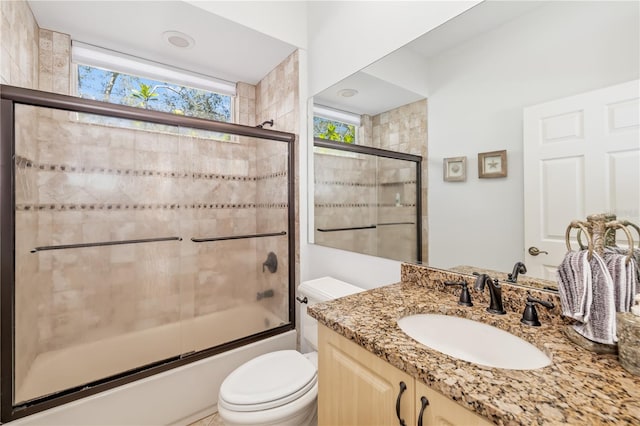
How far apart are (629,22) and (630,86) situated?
0.18 m

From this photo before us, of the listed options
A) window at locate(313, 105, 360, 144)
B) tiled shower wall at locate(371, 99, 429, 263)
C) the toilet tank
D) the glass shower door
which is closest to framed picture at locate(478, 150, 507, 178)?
tiled shower wall at locate(371, 99, 429, 263)

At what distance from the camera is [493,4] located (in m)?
1.04

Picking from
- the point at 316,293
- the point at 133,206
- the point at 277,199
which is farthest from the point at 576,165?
the point at 133,206

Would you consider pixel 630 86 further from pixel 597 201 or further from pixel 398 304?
pixel 398 304

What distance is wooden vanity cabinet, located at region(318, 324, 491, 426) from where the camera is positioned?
593 millimetres

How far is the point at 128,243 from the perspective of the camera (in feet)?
6.08

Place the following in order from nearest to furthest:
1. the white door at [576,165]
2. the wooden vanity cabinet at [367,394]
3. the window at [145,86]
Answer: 1. the wooden vanity cabinet at [367,394]
2. the white door at [576,165]
3. the window at [145,86]

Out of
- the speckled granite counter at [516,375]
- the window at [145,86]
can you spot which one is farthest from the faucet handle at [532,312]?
the window at [145,86]

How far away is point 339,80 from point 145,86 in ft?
5.64

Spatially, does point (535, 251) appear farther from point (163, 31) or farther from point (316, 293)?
point (163, 31)

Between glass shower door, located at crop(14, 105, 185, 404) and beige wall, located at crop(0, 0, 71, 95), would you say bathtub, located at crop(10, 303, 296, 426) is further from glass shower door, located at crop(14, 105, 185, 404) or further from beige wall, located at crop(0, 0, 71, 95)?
beige wall, located at crop(0, 0, 71, 95)

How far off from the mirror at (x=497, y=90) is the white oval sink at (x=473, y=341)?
252 millimetres

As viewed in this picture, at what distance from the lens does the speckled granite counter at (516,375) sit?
1.55 feet

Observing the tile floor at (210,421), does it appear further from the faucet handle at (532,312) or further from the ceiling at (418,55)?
the ceiling at (418,55)
